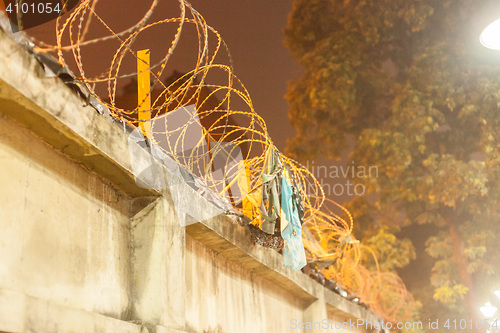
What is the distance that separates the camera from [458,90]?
50.1 ft

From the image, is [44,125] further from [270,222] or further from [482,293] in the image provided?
[482,293]

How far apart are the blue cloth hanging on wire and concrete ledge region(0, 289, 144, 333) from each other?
8.23 feet

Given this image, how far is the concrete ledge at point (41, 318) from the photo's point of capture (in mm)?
2789

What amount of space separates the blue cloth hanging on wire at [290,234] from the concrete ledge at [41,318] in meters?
2.51

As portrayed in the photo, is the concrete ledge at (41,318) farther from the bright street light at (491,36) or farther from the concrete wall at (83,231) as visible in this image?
the bright street light at (491,36)


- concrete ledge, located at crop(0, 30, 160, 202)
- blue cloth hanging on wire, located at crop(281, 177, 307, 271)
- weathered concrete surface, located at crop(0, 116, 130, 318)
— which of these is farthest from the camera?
blue cloth hanging on wire, located at crop(281, 177, 307, 271)

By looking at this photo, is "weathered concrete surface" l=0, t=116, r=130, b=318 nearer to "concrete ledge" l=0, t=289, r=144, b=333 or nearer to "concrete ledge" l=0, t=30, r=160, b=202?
"concrete ledge" l=0, t=30, r=160, b=202

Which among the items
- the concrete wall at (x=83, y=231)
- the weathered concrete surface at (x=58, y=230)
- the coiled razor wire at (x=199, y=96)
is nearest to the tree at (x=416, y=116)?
the coiled razor wire at (x=199, y=96)

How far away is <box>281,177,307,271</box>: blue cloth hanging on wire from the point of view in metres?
5.73

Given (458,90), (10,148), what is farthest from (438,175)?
(10,148)

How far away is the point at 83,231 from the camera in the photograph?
12.7ft

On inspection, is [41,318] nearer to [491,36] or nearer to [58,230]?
[58,230]

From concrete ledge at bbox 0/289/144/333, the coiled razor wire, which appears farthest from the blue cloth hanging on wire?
concrete ledge at bbox 0/289/144/333

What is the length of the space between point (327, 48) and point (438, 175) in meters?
5.17
